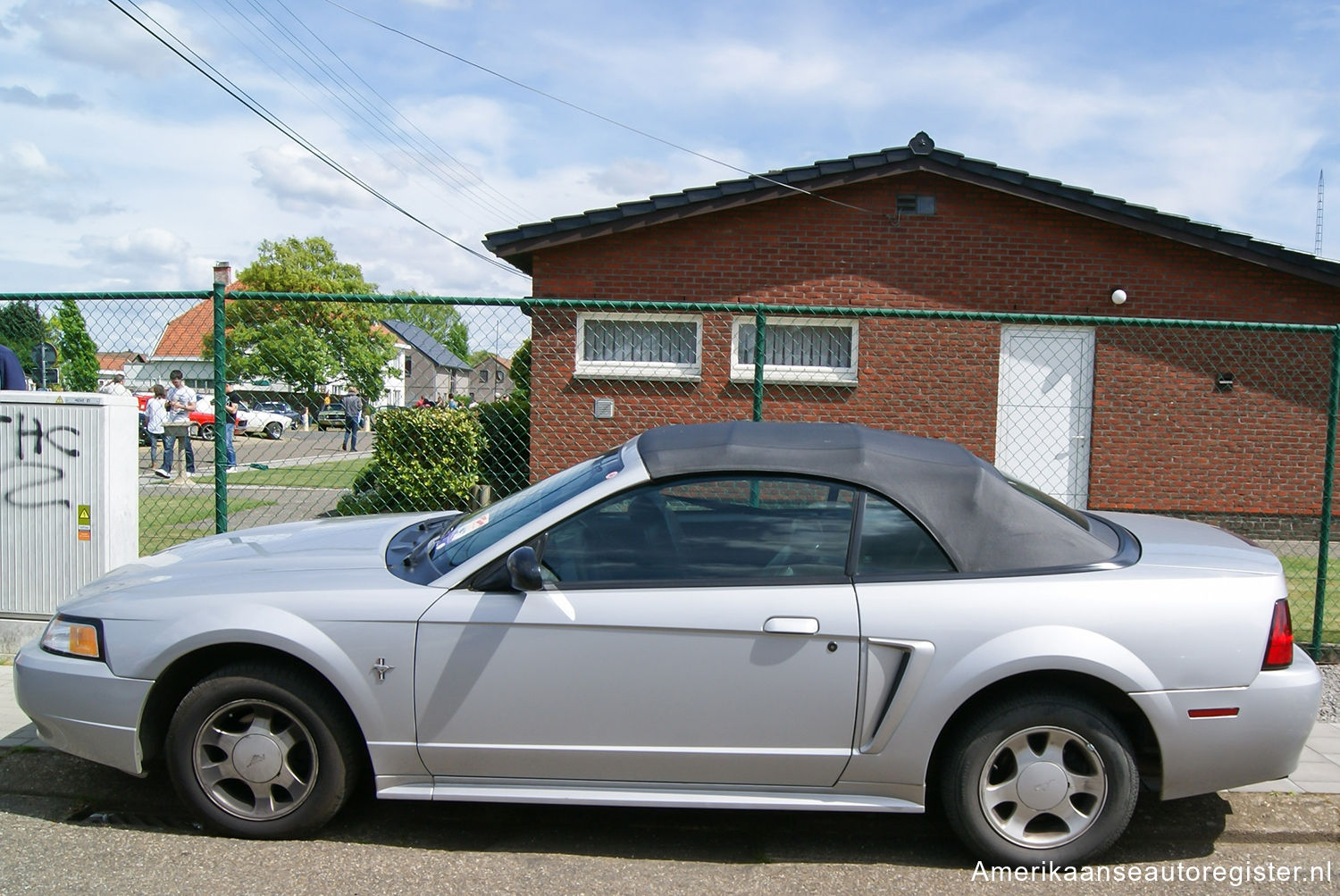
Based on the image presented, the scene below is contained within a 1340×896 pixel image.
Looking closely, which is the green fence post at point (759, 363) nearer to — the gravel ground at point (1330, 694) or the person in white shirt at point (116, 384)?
Answer: the gravel ground at point (1330, 694)

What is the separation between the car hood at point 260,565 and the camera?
3.63 meters

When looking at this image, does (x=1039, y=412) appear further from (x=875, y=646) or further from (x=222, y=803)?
(x=222, y=803)

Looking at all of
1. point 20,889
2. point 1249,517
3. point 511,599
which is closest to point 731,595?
point 511,599

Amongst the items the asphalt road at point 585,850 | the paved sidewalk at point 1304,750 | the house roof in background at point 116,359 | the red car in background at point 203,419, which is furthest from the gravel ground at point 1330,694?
the red car in background at point 203,419

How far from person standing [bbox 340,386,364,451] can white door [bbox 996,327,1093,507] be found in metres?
6.71

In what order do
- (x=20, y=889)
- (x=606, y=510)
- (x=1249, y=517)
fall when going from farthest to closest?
1. (x=1249, y=517)
2. (x=606, y=510)
3. (x=20, y=889)

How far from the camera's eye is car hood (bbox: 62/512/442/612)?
3627 mm

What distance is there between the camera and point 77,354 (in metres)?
6.70

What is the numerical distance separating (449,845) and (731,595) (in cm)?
140

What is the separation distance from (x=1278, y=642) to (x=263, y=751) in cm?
354

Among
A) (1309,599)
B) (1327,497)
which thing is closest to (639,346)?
(1309,599)

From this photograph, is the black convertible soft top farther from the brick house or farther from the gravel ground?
the brick house

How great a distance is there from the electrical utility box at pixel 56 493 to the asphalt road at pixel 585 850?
5.28 feet

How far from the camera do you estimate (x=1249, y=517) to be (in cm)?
1101
